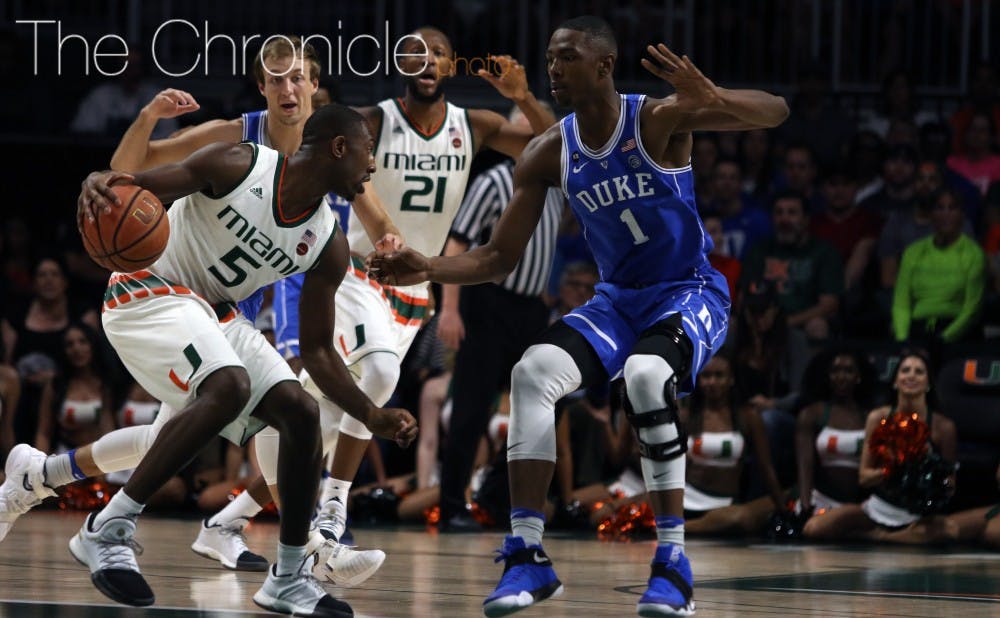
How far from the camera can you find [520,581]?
4.98 metres

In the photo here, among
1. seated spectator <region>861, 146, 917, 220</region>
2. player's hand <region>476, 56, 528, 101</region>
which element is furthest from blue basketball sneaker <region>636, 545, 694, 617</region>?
seated spectator <region>861, 146, 917, 220</region>

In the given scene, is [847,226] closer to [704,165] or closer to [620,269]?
[704,165]

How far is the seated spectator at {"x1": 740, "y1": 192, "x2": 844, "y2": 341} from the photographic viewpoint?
1030cm

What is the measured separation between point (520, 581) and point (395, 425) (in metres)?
0.65

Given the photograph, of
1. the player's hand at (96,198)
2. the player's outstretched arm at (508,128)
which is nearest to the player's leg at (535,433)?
the player's hand at (96,198)

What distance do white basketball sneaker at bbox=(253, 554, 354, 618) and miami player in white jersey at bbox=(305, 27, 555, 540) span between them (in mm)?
1738

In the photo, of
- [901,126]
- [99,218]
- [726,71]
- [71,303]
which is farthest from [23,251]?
[99,218]

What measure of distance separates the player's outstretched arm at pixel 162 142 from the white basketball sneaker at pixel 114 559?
1.77 m

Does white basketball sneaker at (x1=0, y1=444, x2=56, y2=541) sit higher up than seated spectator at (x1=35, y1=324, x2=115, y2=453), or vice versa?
white basketball sneaker at (x1=0, y1=444, x2=56, y2=541)

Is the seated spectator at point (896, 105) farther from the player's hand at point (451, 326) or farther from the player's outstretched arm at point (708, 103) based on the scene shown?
the player's outstretched arm at point (708, 103)

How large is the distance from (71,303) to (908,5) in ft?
23.9

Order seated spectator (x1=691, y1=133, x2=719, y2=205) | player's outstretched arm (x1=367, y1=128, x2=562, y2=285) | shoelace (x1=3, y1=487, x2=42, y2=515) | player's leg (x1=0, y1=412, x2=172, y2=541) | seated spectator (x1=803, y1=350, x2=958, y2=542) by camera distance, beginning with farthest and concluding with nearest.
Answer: seated spectator (x1=691, y1=133, x2=719, y2=205) < seated spectator (x1=803, y1=350, x2=958, y2=542) < shoelace (x1=3, y1=487, x2=42, y2=515) < player's leg (x1=0, y1=412, x2=172, y2=541) < player's outstretched arm (x1=367, y1=128, x2=562, y2=285)

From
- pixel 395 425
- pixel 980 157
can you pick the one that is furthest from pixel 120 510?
pixel 980 157

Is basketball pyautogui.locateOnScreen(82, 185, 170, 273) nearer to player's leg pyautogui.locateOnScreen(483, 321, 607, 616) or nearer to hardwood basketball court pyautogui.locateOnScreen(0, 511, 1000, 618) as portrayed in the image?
hardwood basketball court pyautogui.locateOnScreen(0, 511, 1000, 618)
